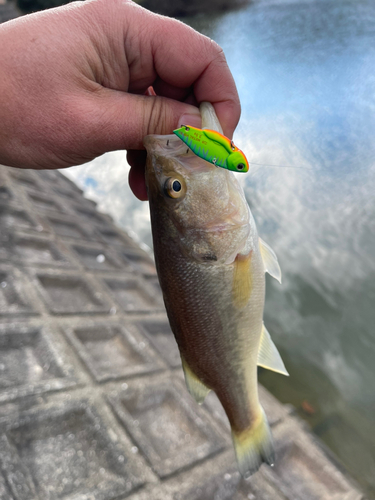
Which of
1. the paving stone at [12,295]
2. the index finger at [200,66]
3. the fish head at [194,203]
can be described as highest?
the index finger at [200,66]

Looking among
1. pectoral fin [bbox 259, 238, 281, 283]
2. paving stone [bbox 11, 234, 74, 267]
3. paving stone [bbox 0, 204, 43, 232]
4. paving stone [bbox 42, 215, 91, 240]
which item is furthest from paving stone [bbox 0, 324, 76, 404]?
paving stone [bbox 42, 215, 91, 240]

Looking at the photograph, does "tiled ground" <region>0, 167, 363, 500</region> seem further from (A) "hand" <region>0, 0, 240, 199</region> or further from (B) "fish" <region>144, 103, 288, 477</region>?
(A) "hand" <region>0, 0, 240, 199</region>

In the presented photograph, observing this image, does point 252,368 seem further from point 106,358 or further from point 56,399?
point 106,358

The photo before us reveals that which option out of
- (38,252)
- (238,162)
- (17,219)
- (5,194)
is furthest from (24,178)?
(238,162)

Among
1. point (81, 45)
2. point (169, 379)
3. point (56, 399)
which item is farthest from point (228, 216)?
point (169, 379)

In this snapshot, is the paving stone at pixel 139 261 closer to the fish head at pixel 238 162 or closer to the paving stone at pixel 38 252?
the paving stone at pixel 38 252

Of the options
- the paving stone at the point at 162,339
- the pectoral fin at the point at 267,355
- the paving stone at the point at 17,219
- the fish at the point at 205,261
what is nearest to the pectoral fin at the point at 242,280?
the fish at the point at 205,261
